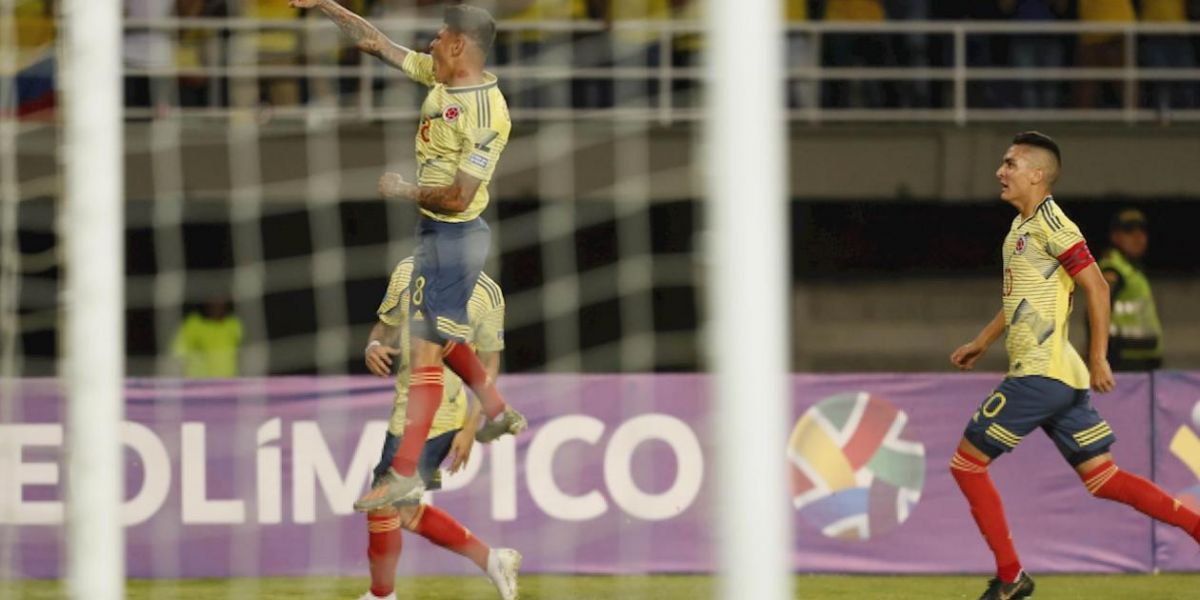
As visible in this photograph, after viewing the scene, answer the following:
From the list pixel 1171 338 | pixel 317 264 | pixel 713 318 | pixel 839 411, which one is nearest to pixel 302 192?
pixel 317 264

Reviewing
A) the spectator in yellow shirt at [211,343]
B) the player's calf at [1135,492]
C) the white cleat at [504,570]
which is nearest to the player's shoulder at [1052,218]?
the player's calf at [1135,492]

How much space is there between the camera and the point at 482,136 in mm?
7906

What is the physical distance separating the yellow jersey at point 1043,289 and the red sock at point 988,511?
44 centimetres

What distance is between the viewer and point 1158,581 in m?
11.1

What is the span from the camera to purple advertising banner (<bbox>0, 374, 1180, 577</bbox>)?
11219mm

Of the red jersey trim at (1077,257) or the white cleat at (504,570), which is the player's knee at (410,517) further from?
the red jersey trim at (1077,257)

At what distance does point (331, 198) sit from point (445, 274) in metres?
9.35

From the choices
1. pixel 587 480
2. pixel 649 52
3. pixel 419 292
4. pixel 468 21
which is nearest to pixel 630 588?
pixel 587 480

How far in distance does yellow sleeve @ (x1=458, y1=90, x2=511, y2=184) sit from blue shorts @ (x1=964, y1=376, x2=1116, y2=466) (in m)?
2.39

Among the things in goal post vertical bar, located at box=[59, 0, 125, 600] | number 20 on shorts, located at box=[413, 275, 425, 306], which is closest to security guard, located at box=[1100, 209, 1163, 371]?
number 20 on shorts, located at box=[413, 275, 425, 306]

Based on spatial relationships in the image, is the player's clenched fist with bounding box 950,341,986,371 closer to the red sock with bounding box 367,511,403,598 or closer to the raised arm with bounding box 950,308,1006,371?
the raised arm with bounding box 950,308,1006,371

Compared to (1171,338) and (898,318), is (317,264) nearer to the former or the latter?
(898,318)

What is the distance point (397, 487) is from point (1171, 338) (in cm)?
1139

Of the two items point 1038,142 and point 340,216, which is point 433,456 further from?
point 340,216
